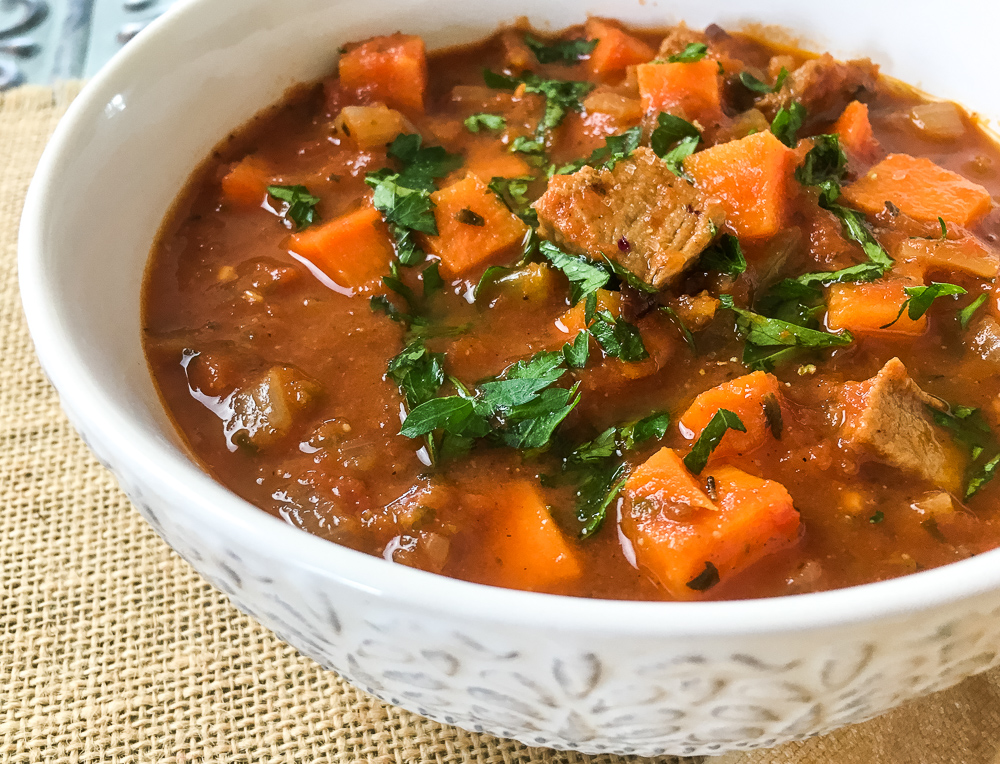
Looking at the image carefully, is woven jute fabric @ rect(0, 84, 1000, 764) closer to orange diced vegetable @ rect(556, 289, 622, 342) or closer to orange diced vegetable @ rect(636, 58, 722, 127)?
orange diced vegetable @ rect(556, 289, 622, 342)

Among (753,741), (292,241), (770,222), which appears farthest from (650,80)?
(753,741)

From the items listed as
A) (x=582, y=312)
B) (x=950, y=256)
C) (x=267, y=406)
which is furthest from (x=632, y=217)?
(x=267, y=406)

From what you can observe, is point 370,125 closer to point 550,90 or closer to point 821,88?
point 550,90

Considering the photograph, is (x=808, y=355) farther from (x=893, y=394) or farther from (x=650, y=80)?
(x=650, y=80)

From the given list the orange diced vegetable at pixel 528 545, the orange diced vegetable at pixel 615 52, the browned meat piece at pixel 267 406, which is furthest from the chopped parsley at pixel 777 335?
the orange diced vegetable at pixel 615 52

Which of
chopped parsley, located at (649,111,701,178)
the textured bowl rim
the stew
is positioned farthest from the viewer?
chopped parsley, located at (649,111,701,178)

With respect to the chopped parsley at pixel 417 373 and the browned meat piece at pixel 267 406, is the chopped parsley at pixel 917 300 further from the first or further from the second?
the browned meat piece at pixel 267 406

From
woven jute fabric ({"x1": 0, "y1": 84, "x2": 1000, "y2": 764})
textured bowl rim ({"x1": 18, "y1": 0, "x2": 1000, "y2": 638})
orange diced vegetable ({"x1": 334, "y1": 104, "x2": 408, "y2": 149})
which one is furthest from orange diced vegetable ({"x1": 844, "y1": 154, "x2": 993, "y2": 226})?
textured bowl rim ({"x1": 18, "y1": 0, "x2": 1000, "y2": 638})
